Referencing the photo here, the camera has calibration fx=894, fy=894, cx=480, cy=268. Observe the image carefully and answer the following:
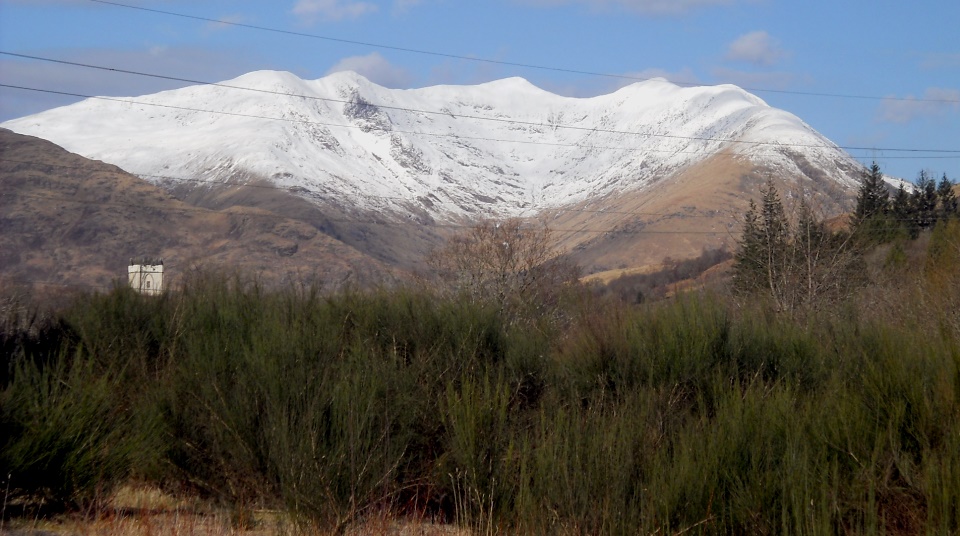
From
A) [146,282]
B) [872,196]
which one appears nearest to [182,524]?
[146,282]

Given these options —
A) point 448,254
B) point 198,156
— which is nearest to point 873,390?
point 448,254

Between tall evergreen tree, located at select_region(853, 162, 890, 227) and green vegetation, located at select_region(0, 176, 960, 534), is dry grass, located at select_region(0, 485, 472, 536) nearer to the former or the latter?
green vegetation, located at select_region(0, 176, 960, 534)

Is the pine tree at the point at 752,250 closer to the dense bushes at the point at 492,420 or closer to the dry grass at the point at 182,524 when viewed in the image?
the dense bushes at the point at 492,420

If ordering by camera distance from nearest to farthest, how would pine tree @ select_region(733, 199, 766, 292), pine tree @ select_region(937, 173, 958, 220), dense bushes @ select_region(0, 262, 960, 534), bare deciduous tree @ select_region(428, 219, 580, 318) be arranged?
dense bushes @ select_region(0, 262, 960, 534) < bare deciduous tree @ select_region(428, 219, 580, 318) < pine tree @ select_region(733, 199, 766, 292) < pine tree @ select_region(937, 173, 958, 220)

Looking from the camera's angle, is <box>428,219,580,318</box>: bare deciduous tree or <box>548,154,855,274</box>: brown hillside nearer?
<box>428,219,580,318</box>: bare deciduous tree

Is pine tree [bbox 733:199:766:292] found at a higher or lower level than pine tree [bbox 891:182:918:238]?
lower

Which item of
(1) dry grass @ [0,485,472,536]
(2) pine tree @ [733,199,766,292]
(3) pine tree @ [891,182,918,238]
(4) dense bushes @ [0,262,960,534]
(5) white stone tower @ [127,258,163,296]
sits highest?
(3) pine tree @ [891,182,918,238]

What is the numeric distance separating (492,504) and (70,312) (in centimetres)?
797

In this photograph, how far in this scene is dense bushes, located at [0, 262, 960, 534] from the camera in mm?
6883

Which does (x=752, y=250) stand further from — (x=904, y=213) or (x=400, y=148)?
(x=400, y=148)

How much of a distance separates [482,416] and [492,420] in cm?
22

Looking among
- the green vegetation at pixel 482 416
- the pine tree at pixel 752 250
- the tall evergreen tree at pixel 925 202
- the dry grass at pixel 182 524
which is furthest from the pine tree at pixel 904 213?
the dry grass at pixel 182 524

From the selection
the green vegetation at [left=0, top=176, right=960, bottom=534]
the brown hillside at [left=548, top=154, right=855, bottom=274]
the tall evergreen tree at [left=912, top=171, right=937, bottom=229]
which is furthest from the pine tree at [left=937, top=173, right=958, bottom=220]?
the green vegetation at [left=0, top=176, right=960, bottom=534]

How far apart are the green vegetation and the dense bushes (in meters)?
0.03
